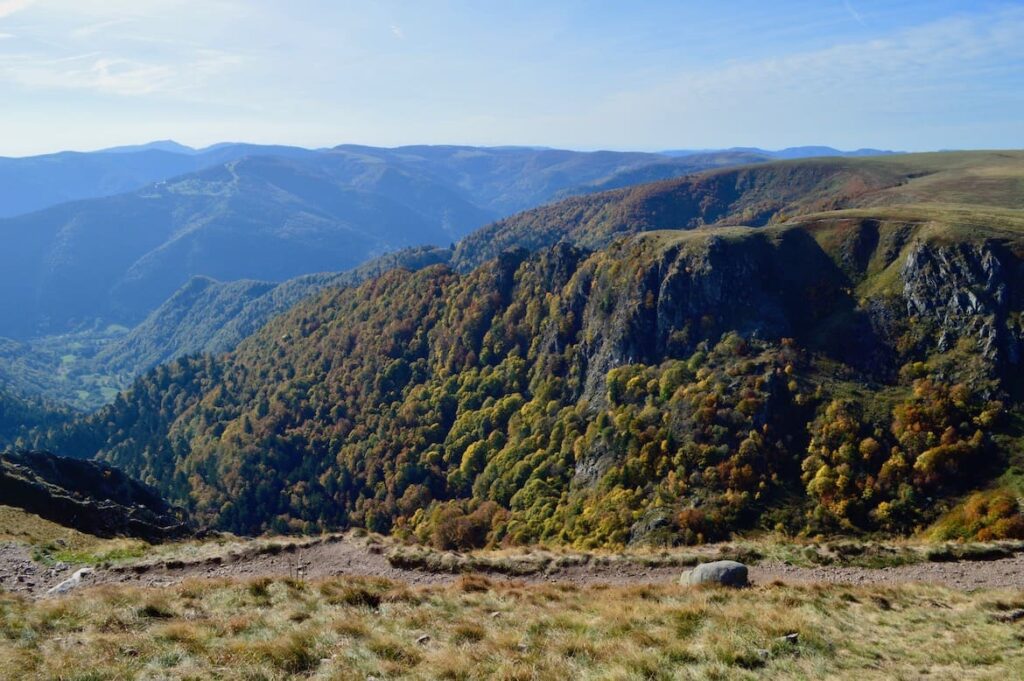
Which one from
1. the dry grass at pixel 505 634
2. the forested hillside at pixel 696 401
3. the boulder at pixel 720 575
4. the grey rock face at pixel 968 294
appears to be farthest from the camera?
the grey rock face at pixel 968 294

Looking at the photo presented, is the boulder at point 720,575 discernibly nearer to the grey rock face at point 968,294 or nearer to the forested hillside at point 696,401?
the forested hillside at point 696,401

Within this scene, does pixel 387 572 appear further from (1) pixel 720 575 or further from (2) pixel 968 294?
(2) pixel 968 294

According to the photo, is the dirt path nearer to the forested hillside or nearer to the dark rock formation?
the dark rock formation

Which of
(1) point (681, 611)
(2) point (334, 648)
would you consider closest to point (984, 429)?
(1) point (681, 611)

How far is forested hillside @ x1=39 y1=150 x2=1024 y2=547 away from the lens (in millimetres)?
60438

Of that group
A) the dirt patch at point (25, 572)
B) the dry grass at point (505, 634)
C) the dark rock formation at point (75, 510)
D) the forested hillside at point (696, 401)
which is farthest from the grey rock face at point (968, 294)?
the dirt patch at point (25, 572)

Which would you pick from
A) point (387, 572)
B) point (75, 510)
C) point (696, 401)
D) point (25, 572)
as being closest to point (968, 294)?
point (696, 401)

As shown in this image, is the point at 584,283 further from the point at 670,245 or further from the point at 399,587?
the point at 399,587

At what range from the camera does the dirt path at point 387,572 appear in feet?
100

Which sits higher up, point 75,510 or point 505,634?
point 505,634

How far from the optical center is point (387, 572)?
34188mm

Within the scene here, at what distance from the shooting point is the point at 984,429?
192 ft

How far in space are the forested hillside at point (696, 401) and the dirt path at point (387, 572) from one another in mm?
17374

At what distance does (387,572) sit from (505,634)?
50.1ft
